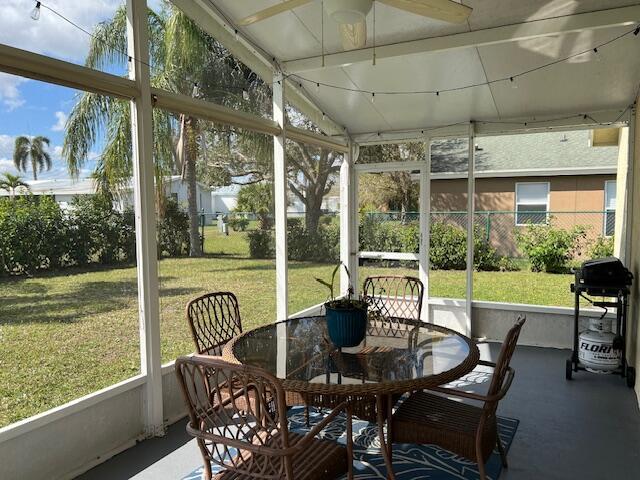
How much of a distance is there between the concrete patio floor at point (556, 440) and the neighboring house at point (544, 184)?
4.45 m

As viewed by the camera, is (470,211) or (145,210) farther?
(470,211)

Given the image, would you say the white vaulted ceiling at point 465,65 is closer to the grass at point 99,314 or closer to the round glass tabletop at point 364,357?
the grass at point 99,314

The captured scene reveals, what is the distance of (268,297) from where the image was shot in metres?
6.76

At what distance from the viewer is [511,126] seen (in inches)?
187

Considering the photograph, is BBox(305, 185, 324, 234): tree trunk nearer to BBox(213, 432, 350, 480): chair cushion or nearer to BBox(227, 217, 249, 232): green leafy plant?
BBox(227, 217, 249, 232): green leafy plant

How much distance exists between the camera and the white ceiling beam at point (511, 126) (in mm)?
4383

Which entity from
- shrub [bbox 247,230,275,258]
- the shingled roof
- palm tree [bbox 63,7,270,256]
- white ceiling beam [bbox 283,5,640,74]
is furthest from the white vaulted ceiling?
the shingled roof

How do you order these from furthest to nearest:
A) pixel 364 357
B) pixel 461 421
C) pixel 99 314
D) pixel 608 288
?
pixel 99 314, pixel 608 288, pixel 364 357, pixel 461 421

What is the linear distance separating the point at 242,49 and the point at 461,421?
3.10 m

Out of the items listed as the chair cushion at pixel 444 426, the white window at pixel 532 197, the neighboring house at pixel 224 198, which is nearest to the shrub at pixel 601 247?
the white window at pixel 532 197

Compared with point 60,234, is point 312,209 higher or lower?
higher

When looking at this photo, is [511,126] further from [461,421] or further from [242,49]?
[461,421]

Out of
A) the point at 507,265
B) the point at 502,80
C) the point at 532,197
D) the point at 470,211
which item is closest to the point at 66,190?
the point at 502,80

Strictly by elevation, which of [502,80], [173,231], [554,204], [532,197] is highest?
[502,80]
